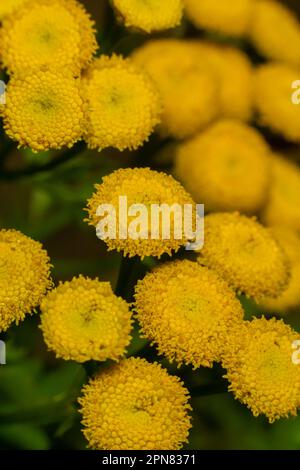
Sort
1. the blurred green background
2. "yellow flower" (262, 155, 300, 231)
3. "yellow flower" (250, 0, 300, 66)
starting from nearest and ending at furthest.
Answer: the blurred green background → "yellow flower" (262, 155, 300, 231) → "yellow flower" (250, 0, 300, 66)

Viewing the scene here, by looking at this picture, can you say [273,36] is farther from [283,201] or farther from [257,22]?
[283,201]

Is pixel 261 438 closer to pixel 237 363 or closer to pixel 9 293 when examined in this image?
pixel 237 363

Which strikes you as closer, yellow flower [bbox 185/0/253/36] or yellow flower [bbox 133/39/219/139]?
yellow flower [bbox 133/39/219/139]

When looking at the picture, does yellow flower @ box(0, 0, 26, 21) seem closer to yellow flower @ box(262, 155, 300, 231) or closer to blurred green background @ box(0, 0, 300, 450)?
blurred green background @ box(0, 0, 300, 450)

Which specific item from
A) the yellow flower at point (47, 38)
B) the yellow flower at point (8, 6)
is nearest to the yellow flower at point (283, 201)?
the yellow flower at point (47, 38)

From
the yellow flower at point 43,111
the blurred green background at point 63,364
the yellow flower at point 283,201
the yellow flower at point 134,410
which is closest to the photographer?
the yellow flower at point 134,410

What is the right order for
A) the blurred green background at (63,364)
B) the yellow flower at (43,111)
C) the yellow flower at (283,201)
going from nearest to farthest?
the yellow flower at (43,111), the blurred green background at (63,364), the yellow flower at (283,201)

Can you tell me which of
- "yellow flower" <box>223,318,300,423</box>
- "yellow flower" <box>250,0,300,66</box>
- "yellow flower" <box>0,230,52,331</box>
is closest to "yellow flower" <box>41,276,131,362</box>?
"yellow flower" <box>0,230,52,331</box>

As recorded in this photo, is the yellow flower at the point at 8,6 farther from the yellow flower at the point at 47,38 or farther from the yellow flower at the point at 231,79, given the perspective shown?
the yellow flower at the point at 231,79
